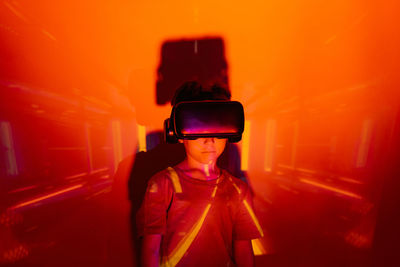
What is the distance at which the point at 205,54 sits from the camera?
739 mm

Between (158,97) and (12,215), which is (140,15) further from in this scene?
(12,215)

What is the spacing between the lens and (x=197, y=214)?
26.0 inches

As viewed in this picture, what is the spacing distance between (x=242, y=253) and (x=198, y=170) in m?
0.37

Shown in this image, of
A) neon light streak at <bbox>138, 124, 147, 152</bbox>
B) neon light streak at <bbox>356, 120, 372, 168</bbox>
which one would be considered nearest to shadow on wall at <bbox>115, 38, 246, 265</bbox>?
neon light streak at <bbox>138, 124, 147, 152</bbox>

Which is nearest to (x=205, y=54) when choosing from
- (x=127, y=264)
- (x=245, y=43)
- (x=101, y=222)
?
(x=245, y=43)

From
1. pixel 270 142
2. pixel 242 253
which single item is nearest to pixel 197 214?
pixel 242 253

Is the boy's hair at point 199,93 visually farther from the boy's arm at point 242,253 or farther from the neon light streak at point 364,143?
the neon light streak at point 364,143

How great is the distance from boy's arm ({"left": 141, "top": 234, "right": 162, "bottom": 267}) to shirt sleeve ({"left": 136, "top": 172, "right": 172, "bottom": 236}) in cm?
2

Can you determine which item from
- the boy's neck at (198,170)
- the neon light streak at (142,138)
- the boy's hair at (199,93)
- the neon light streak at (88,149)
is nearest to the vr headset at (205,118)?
the boy's hair at (199,93)

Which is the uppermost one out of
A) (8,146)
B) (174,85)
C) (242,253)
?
(174,85)

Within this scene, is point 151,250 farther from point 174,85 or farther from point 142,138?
point 174,85

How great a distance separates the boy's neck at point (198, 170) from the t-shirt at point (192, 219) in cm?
2

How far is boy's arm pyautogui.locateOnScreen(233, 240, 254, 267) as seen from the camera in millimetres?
709

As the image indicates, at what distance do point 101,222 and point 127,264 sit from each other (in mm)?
240
